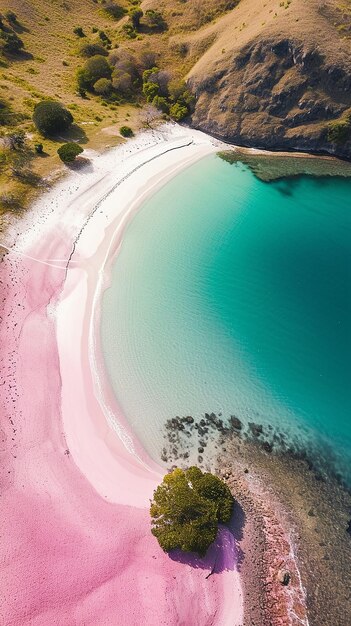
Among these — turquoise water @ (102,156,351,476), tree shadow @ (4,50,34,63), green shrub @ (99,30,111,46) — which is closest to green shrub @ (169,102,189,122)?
turquoise water @ (102,156,351,476)

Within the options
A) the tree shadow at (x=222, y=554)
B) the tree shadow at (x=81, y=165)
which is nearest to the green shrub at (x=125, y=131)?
the tree shadow at (x=81, y=165)

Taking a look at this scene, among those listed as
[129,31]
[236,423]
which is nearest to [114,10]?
[129,31]

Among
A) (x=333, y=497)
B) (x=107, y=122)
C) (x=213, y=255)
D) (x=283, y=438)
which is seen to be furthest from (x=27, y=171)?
(x=333, y=497)

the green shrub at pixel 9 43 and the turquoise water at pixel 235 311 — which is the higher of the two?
the green shrub at pixel 9 43

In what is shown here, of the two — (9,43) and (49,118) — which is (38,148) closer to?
(49,118)

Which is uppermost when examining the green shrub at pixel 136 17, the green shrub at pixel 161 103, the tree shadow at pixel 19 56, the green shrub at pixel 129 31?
the green shrub at pixel 136 17

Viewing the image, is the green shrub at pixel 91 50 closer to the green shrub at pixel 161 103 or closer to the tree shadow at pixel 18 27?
the tree shadow at pixel 18 27

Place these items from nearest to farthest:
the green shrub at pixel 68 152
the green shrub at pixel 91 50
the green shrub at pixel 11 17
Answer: the green shrub at pixel 68 152
the green shrub at pixel 91 50
the green shrub at pixel 11 17
